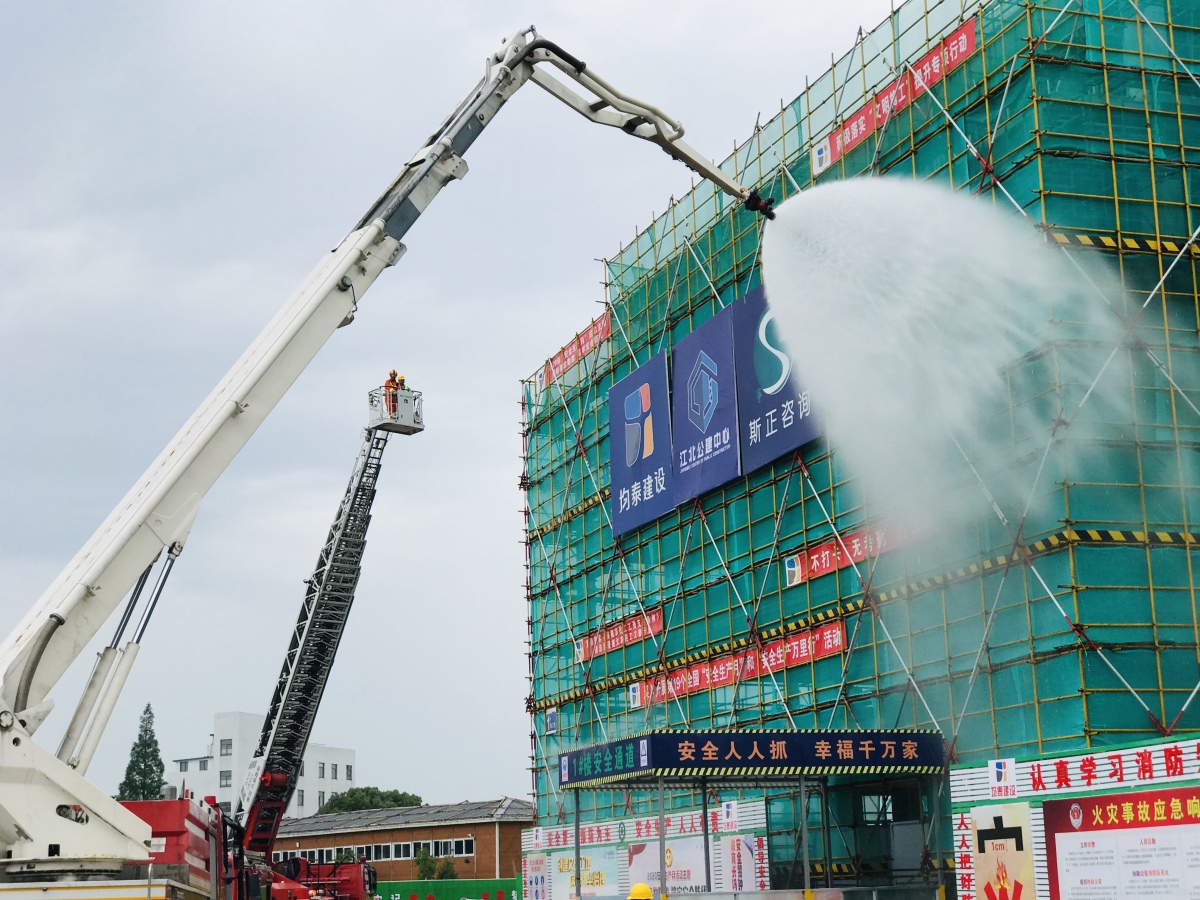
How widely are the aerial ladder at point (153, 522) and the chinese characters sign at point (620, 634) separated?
18.6m

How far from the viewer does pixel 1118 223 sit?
23062 mm

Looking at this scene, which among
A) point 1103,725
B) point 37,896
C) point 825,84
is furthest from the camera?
point 825,84

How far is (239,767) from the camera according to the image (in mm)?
107812

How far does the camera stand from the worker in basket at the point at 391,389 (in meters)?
35.2

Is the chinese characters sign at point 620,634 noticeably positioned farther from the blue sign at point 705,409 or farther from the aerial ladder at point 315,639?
the aerial ladder at point 315,639

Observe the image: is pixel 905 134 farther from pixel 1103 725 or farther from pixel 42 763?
pixel 42 763

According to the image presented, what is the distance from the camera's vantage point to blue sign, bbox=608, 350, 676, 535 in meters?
35.2

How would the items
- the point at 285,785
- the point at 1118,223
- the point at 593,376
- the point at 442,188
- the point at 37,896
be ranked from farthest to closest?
the point at 593,376
the point at 285,785
the point at 1118,223
the point at 442,188
the point at 37,896

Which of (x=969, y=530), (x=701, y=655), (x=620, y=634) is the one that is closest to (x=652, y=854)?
(x=701, y=655)

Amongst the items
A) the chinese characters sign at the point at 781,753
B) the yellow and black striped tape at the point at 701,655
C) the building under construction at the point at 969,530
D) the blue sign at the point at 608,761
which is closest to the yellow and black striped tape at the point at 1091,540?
the building under construction at the point at 969,530

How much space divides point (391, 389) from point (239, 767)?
264 feet

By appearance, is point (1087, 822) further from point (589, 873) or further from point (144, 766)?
point (144, 766)

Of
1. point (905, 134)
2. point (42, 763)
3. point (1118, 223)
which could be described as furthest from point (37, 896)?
point (905, 134)

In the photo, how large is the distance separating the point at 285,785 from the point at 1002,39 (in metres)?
24.5
